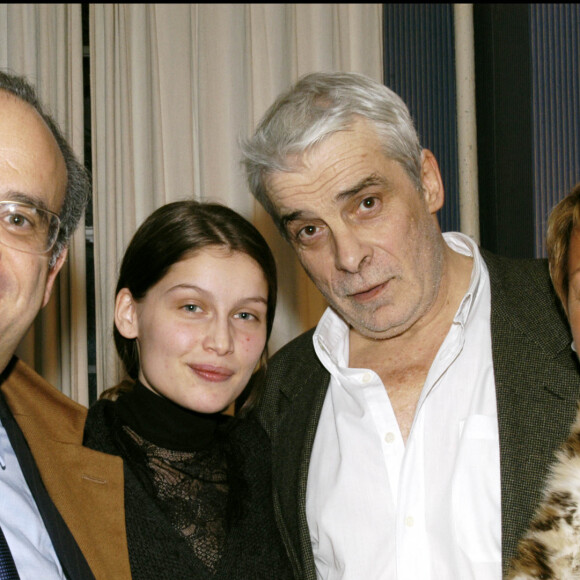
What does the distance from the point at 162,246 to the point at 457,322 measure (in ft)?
2.65

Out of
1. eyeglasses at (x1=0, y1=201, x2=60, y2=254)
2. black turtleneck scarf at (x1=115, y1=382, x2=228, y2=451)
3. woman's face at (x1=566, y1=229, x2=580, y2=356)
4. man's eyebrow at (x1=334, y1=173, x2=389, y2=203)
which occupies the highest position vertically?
man's eyebrow at (x1=334, y1=173, x2=389, y2=203)

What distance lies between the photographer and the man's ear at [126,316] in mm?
1858

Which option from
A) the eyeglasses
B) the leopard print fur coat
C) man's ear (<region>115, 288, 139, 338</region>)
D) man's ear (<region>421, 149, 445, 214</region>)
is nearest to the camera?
the leopard print fur coat

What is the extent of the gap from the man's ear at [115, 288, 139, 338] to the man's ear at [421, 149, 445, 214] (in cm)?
89

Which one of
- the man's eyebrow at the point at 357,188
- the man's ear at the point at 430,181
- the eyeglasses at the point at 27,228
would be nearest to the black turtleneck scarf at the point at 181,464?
the eyeglasses at the point at 27,228

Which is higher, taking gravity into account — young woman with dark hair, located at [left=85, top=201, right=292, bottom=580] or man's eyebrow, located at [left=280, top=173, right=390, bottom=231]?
man's eyebrow, located at [left=280, top=173, right=390, bottom=231]

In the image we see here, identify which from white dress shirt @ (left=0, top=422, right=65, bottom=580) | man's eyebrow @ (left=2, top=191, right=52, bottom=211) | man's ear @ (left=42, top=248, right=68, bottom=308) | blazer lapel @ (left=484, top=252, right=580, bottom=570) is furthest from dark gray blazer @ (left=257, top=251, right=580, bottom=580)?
man's eyebrow @ (left=2, top=191, right=52, bottom=211)

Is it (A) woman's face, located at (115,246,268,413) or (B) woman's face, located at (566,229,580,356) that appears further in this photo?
(A) woman's face, located at (115,246,268,413)

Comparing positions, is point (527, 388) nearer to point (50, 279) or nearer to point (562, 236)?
point (562, 236)

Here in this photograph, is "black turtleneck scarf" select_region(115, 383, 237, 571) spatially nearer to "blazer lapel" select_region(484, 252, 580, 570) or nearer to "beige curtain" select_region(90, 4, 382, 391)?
"blazer lapel" select_region(484, 252, 580, 570)

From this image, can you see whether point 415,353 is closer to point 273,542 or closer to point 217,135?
point 273,542

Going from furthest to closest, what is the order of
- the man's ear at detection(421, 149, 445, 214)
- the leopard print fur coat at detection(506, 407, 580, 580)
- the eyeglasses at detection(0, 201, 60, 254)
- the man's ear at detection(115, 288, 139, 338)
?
the man's ear at detection(421, 149, 445, 214) → the man's ear at detection(115, 288, 139, 338) → the eyeglasses at detection(0, 201, 60, 254) → the leopard print fur coat at detection(506, 407, 580, 580)

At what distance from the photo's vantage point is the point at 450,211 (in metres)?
3.23

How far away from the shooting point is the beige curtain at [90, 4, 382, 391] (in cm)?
300
